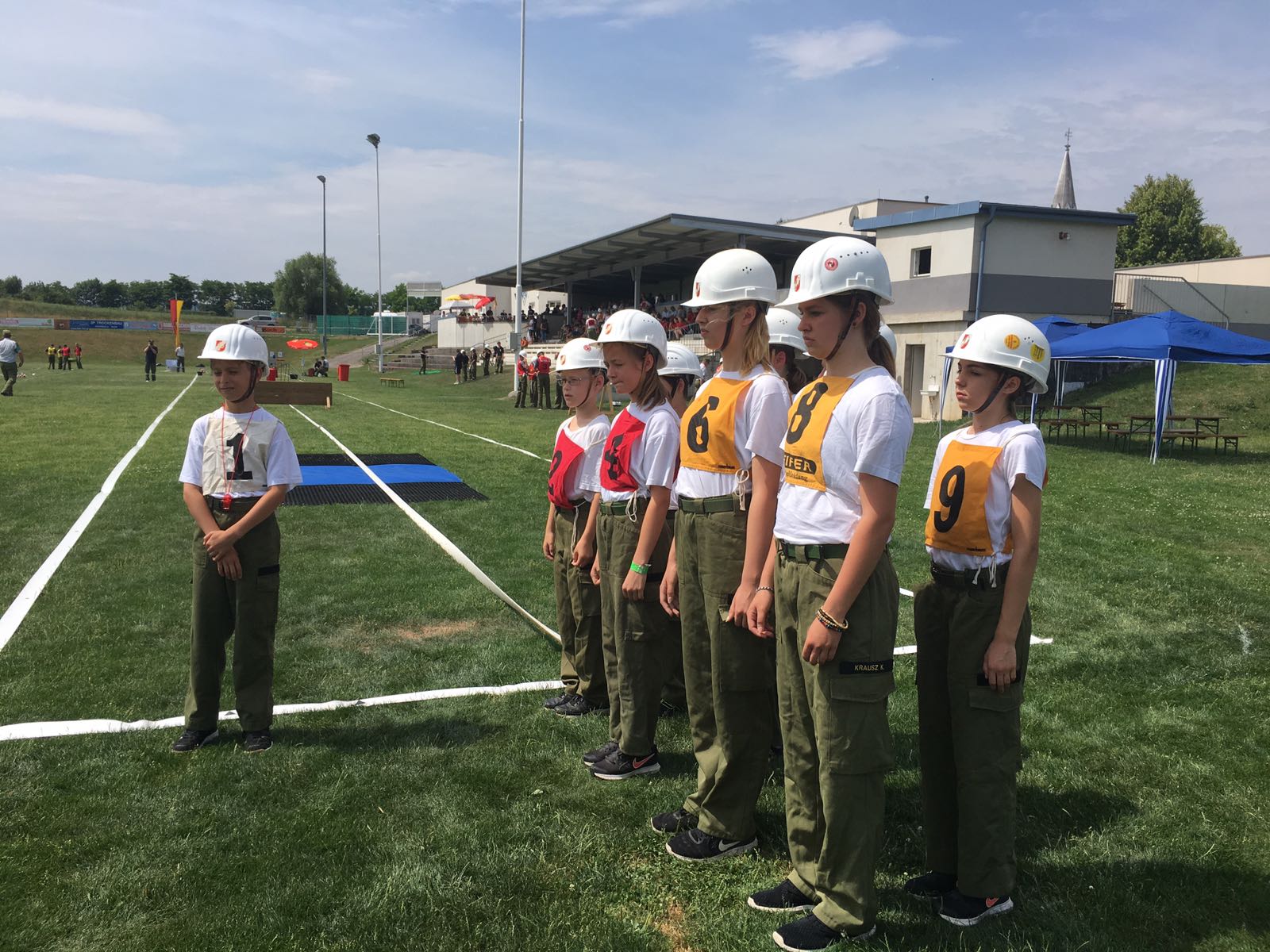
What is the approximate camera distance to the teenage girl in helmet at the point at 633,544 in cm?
403

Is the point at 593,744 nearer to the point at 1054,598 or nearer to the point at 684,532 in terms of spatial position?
the point at 684,532

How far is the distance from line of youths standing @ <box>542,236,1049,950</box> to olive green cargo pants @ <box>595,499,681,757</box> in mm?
40

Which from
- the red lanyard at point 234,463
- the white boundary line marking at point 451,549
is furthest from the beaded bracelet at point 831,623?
the white boundary line marking at point 451,549

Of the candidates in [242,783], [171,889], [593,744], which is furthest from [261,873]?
[593,744]

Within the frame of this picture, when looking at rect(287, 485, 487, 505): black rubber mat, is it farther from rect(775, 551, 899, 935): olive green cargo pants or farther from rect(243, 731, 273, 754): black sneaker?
rect(775, 551, 899, 935): olive green cargo pants

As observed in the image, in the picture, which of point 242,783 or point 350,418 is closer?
point 242,783

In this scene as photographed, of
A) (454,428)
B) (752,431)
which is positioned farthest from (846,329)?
(454,428)

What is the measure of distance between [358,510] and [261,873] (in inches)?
304

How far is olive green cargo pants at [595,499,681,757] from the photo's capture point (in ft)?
13.4

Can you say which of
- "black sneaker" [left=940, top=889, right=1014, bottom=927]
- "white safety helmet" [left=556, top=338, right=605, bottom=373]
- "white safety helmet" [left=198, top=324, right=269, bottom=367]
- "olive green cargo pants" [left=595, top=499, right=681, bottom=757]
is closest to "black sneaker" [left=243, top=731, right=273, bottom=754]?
"olive green cargo pants" [left=595, top=499, right=681, bottom=757]

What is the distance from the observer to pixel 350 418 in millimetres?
23141

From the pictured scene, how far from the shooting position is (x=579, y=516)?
4.91m

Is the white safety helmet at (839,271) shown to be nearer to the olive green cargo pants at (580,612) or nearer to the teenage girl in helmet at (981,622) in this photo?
the teenage girl in helmet at (981,622)

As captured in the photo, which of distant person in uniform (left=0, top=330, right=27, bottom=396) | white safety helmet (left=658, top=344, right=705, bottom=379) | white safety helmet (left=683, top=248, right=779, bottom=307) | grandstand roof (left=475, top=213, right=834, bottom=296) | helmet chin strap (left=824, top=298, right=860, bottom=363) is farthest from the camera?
grandstand roof (left=475, top=213, right=834, bottom=296)
